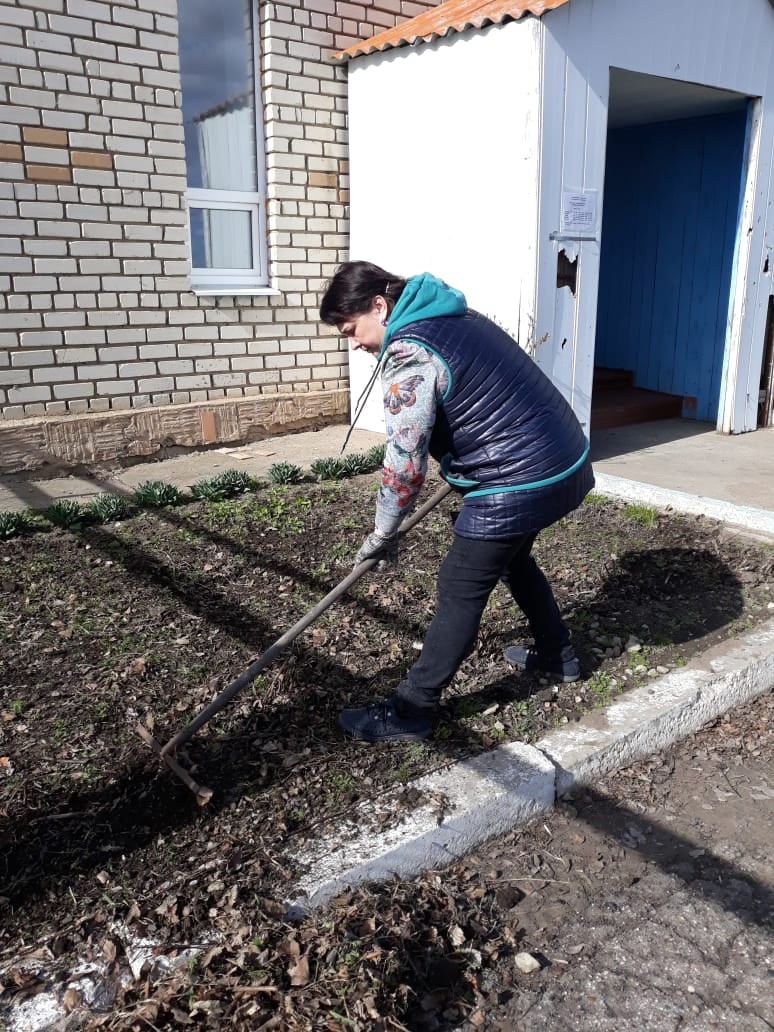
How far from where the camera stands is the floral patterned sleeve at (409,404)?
2.63 m

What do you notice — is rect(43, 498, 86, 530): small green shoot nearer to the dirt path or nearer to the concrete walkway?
the concrete walkway

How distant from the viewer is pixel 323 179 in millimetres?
7156

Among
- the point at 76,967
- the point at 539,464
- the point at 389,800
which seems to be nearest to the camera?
the point at 76,967

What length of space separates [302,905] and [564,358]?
16.3ft

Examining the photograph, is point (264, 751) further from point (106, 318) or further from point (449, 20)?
point (449, 20)

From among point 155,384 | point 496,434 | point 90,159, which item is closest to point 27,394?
point 155,384

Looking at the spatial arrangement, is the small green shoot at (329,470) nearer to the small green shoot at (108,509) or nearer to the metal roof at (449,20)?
the small green shoot at (108,509)

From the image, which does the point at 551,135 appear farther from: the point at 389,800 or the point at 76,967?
the point at 76,967

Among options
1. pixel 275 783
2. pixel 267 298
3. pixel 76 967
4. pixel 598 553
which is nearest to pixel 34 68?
pixel 267 298

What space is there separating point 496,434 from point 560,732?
110 cm

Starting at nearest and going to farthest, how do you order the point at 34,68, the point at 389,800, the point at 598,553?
the point at 389,800 < the point at 598,553 < the point at 34,68

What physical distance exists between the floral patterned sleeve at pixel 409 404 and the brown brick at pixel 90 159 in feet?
14.3

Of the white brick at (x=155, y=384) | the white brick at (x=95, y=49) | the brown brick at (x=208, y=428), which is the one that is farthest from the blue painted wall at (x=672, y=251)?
the white brick at (x=95, y=49)

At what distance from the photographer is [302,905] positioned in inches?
86.7
